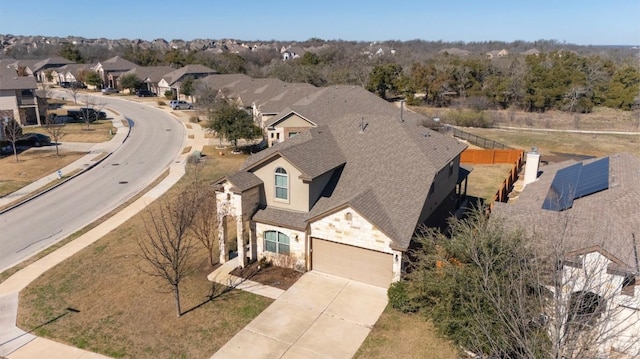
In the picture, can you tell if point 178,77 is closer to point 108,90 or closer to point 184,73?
point 184,73

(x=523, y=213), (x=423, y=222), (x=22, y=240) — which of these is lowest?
(x=22, y=240)

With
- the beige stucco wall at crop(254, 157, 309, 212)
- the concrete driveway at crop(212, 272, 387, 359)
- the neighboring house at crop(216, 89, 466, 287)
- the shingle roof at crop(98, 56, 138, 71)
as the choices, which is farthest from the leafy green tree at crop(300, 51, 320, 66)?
the concrete driveway at crop(212, 272, 387, 359)

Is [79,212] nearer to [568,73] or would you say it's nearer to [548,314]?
[548,314]

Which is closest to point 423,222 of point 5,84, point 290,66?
point 5,84

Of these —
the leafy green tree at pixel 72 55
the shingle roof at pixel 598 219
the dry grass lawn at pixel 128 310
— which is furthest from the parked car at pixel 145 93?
the shingle roof at pixel 598 219

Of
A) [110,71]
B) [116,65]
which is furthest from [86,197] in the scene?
[116,65]

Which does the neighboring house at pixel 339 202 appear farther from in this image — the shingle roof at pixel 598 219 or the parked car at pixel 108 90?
the parked car at pixel 108 90

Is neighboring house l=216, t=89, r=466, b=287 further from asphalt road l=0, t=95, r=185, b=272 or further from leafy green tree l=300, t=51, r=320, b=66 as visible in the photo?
leafy green tree l=300, t=51, r=320, b=66
